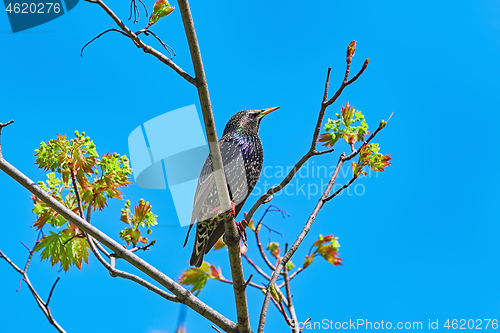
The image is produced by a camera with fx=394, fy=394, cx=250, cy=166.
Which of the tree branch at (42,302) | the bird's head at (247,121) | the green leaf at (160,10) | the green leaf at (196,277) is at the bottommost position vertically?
the tree branch at (42,302)

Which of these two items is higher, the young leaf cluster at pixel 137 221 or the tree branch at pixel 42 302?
the young leaf cluster at pixel 137 221

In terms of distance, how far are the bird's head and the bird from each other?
0.07m

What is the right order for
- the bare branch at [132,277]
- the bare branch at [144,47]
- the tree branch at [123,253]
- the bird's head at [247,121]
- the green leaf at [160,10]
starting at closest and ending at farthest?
the bare branch at [144,47]
the green leaf at [160,10]
the tree branch at [123,253]
the bare branch at [132,277]
the bird's head at [247,121]

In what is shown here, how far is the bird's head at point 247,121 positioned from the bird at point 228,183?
74 mm

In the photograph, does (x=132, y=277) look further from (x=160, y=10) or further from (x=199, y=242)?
(x=160, y=10)

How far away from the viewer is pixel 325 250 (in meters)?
3.01

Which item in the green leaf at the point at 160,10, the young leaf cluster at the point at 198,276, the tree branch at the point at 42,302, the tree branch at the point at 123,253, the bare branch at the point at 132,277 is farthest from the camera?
the young leaf cluster at the point at 198,276

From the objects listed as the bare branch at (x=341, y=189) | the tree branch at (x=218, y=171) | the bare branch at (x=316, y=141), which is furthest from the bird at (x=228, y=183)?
the bare branch at (x=341, y=189)

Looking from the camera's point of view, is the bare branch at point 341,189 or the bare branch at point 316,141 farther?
the bare branch at point 341,189

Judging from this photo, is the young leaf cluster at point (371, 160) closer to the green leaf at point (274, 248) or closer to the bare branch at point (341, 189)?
the bare branch at point (341, 189)

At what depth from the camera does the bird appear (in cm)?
323

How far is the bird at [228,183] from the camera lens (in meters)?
3.23

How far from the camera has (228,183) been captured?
3.28 meters

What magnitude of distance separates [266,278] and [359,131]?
1340 millimetres
